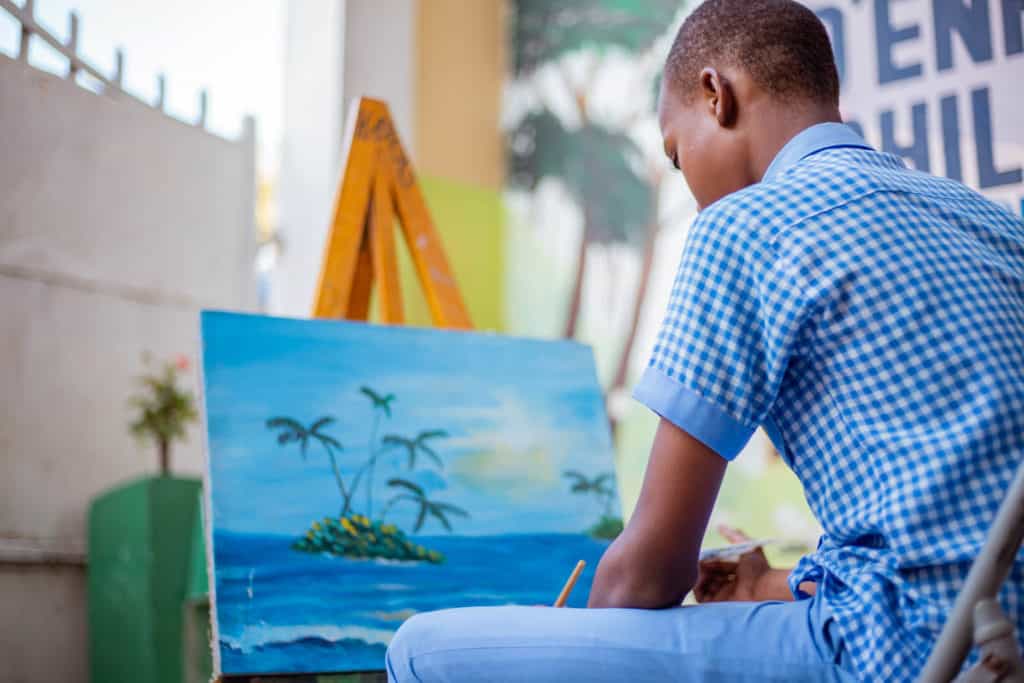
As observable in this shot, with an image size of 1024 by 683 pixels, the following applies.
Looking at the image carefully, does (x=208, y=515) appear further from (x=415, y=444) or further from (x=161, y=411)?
(x=161, y=411)

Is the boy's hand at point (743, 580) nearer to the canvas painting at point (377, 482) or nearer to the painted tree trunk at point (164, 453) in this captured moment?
the canvas painting at point (377, 482)

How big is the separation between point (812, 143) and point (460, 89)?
2.66 meters

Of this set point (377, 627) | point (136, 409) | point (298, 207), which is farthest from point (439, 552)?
point (298, 207)

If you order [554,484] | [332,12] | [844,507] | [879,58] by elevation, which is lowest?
[554,484]

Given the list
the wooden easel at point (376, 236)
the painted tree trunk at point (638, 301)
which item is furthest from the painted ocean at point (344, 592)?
the painted tree trunk at point (638, 301)

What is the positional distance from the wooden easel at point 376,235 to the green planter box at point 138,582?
0.62 m

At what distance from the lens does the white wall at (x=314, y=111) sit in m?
3.11

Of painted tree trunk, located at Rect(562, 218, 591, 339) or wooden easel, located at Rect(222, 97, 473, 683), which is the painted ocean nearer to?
wooden easel, located at Rect(222, 97, 473, 683)

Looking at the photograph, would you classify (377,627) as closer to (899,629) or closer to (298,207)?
(899,629)

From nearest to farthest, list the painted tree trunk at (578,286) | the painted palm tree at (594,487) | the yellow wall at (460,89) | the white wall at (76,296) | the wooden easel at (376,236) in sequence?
the painted palm tree at (594,487) → the wooden easel at (376,236) → the white wall at (76,296) → the painted tree trunk at (578,286) → the yellow wall at (460,89)

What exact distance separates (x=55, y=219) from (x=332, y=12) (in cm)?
127

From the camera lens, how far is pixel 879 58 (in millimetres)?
2270

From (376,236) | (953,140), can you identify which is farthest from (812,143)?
(953,140)

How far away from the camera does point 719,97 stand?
1.05 meters
